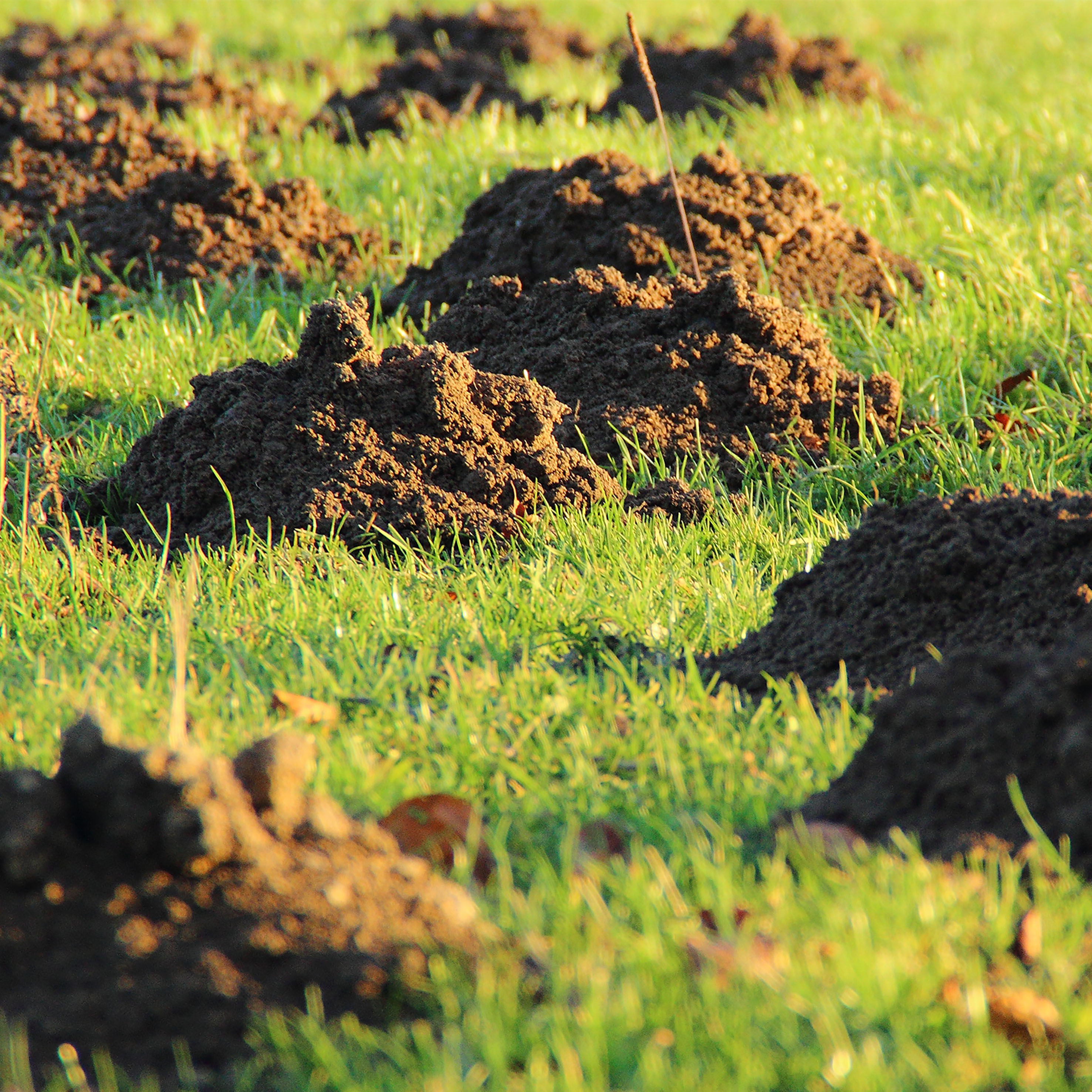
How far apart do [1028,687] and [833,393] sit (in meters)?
2.57

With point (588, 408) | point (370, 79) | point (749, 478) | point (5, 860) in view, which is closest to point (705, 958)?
point (5, 860)

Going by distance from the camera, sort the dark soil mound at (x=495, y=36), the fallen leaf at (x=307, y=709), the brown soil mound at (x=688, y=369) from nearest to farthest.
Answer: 1. the fallen leaf at (x=307, y=709)
2. the brown soil mound at (x=688, y=369)
3. the dark soil mound at (x=495, y=36)

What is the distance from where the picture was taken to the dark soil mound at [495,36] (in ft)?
34.3

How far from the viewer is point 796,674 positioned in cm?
299

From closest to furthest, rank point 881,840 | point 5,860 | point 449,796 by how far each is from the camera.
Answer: point 5,860 < point 881,840 < point 449,796

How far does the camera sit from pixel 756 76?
29.2 feet

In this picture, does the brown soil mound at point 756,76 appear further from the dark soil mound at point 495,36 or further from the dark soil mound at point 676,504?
the dark soil mound at point 676,504

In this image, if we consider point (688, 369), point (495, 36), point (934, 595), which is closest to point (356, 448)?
point (688, 369)

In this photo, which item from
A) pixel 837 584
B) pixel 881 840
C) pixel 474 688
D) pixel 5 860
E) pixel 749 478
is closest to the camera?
pixel 5 860

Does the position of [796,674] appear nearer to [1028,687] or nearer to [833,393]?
[1028,687]

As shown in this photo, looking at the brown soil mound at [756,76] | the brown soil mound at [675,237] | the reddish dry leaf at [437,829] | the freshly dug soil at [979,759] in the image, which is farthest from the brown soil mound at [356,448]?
the brown soil mound at [756,76]

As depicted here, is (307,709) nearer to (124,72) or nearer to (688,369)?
(688,369)

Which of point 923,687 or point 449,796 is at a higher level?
point 923,687

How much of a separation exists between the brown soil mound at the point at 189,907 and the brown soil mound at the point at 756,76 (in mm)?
7546
